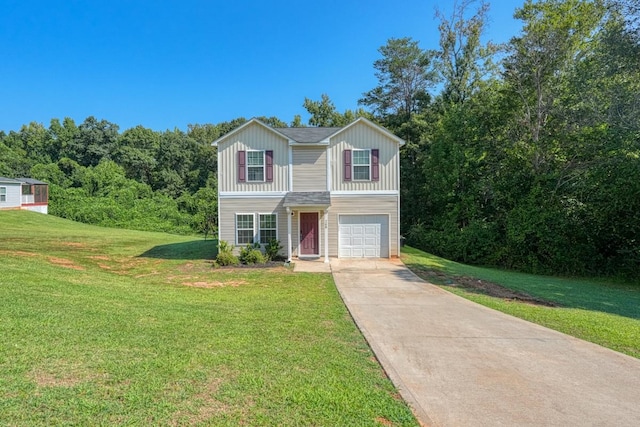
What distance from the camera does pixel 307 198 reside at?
15492 millimetres

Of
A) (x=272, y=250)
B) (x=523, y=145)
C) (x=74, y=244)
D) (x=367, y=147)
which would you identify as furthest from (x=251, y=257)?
(x=523, y=145)

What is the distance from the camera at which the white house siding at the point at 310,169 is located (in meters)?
16.1

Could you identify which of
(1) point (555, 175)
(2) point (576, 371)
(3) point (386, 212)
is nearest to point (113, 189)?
(3) point (386, 212)

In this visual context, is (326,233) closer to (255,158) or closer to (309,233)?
(309,233)

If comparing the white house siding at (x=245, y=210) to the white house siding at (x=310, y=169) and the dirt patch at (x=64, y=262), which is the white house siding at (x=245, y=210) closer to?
the white house siding at (x=310, y=169)

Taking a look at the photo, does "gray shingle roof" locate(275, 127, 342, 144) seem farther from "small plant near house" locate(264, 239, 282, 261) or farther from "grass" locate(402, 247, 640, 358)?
"grass" locate(402, 247, 640, 358)

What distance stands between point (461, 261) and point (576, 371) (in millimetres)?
15959

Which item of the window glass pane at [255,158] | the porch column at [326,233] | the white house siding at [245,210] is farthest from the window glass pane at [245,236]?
the porch column at [326,233]

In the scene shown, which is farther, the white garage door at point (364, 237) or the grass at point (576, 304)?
the white garage door at point (364, 237)

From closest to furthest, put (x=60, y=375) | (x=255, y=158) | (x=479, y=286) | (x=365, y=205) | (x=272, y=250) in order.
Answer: (x=60, y=375)
(x=479, y=286)
(x=272, y=250)
(x=255, y=158)
(x=365, y=205)

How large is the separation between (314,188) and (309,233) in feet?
6.83

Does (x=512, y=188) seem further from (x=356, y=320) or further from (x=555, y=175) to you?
(x=356, y=320)

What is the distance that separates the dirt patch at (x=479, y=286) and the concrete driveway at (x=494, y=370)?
2.45 metres

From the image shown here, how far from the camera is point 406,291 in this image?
10172 millimetres
